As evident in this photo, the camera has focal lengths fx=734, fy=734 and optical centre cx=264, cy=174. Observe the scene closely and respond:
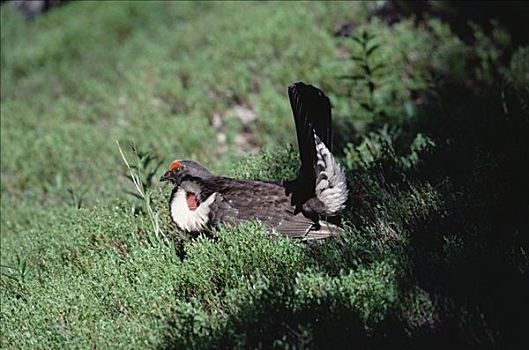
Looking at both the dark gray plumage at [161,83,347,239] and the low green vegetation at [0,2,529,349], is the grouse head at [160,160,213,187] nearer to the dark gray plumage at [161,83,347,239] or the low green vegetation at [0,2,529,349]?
the dark gray plumage at [161,83,347,239]

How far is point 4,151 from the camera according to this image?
1072 centimetres

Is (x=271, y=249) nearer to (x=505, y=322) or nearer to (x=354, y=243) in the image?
(x=354, y=243)

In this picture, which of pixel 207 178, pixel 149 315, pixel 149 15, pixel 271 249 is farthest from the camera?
pixel 149 15

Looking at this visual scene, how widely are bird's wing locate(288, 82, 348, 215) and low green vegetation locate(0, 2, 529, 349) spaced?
29cm

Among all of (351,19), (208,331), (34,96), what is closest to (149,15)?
(34,96)

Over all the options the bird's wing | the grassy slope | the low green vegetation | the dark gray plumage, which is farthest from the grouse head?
the bird's wing

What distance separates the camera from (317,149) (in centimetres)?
555

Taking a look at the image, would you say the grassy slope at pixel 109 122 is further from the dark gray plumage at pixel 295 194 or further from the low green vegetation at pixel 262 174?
the dark gray plumage at pixel 295 194

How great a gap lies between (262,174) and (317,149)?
5.18ft

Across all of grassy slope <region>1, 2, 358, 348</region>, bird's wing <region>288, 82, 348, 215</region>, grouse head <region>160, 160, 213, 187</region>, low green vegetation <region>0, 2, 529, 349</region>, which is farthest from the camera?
grouse head <region>160, 160, 213, 187</region>

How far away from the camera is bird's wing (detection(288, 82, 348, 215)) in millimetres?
5520

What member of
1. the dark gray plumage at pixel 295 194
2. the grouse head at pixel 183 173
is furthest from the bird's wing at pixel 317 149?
the grouse head at pixel 183 173

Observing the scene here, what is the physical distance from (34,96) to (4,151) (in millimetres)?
2162

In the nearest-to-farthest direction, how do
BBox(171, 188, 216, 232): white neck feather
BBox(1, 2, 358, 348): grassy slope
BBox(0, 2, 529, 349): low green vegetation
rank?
BBox(0, 2, 529, 349): low green vegetation < BBox(1, 2, 358, 348): grassy slope < BBox(171, 188, 216, 232): white neck feather
